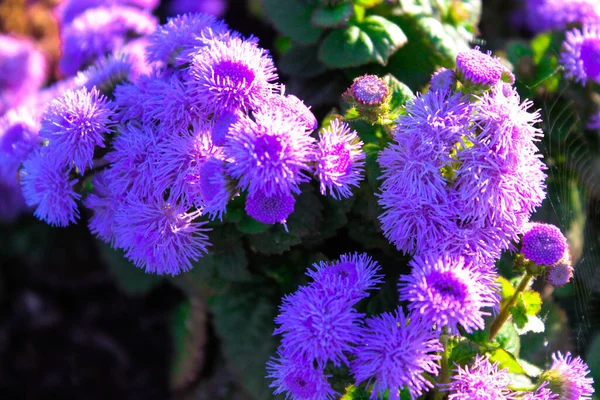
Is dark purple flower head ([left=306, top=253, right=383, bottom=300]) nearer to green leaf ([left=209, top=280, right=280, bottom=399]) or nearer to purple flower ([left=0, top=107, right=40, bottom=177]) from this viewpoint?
green leaf ([left=209, top=280, right=280, bottom=399])

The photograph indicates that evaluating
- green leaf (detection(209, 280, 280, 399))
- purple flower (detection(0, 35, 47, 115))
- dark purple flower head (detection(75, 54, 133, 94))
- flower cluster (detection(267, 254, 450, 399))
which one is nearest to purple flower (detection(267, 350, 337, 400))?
flower cluster (detection(267, 254, 450, 399))

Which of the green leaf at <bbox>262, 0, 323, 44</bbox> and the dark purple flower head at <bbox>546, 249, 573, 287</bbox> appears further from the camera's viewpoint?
the green leaf at <bbox>262, 0, 323, 44</bbox>

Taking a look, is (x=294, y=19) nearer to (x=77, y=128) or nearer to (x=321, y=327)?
(x=77, y=128)

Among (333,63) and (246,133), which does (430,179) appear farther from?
(333,63)

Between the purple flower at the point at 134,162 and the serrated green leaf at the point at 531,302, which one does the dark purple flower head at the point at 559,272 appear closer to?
the serrated green leaf at the point at 531,302

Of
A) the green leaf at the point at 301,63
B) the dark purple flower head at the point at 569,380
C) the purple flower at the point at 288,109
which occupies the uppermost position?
the purple flower at the point at 288,109

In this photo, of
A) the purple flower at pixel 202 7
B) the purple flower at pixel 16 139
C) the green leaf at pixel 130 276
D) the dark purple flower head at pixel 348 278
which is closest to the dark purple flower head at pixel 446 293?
the dark purple flower head at pixel 348 278
